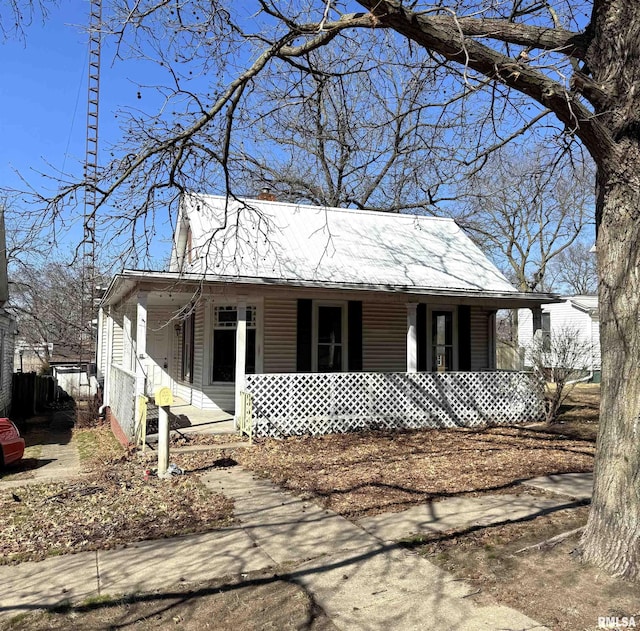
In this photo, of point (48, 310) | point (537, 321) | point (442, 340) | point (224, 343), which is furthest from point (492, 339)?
point (48, 310)

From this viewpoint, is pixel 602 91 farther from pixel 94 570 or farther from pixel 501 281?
pixel 501 281

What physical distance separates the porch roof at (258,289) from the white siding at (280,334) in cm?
198

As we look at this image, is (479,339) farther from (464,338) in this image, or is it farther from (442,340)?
(442,340)

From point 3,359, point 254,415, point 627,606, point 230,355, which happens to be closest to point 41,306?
point 3,359

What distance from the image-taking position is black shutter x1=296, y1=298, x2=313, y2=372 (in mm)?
13531

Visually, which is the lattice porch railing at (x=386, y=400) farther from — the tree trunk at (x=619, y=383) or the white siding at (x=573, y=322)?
the white siding at (x=573, y=322)

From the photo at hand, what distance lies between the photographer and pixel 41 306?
36.9 meters

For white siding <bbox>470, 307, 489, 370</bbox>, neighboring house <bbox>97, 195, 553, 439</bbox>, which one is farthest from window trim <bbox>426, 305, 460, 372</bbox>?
white siding <bbox>470, 307, 489, 370</bbox>

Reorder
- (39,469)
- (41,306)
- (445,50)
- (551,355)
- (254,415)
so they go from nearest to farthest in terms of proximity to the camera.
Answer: (445,50) < (39,469) < (254,415) < (551,355) < (41,306)

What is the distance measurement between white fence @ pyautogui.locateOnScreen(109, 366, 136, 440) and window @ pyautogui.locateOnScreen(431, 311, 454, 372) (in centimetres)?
818

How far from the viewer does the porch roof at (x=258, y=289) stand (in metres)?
10.3

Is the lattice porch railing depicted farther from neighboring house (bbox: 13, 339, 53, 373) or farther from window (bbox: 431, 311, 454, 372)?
neighboring house (bbox: 13, 339, 53, 373)

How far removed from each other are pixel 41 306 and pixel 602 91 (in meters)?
38.6

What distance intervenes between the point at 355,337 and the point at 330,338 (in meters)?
0.64
